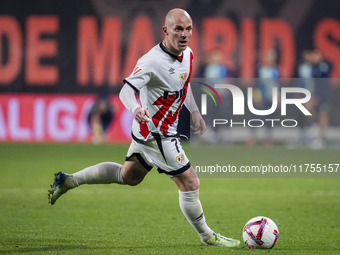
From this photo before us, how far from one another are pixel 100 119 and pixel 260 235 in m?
11.8

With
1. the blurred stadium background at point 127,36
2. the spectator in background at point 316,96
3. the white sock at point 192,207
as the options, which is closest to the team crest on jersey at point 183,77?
the white sock at point 192,207

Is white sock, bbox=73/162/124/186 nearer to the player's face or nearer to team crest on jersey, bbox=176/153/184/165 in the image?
team crest on jersey, bbox=176/153/184/165

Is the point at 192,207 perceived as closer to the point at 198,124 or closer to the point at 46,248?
the point at 198,124

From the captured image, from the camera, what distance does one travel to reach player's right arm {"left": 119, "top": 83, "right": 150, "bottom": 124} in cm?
538

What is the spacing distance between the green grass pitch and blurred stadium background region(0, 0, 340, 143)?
208 inches

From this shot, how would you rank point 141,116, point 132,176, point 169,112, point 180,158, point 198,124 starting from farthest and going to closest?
point 198,124 → point 132,176 → point 169,112 → point 180,158 → point 141,116

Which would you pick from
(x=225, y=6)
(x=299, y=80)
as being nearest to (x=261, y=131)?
(x=299, y=80)

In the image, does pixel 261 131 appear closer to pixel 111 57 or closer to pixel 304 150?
pixel 304 150

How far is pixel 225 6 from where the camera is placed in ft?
61.4

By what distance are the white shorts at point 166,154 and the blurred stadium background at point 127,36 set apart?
12279mm

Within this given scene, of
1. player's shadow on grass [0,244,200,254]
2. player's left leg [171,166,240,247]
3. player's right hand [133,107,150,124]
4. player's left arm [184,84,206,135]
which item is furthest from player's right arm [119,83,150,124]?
player's shadow on grass [0,244,200,254]

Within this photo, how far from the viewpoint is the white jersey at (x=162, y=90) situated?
586 centimetres

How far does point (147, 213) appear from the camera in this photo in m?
8.18

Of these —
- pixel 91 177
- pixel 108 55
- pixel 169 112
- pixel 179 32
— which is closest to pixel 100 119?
pixel 108 55
